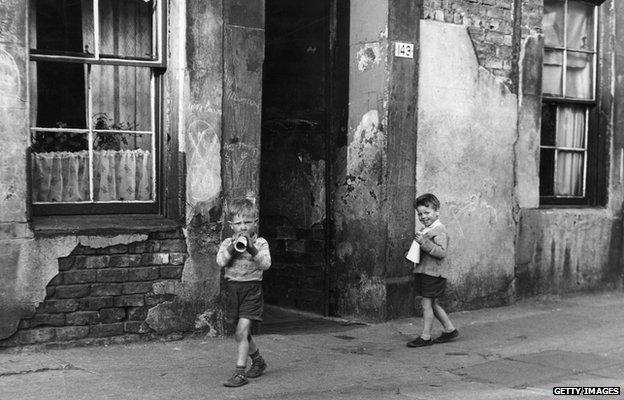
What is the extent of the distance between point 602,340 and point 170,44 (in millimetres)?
4634

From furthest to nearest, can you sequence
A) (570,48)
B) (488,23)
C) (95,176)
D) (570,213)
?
(570,48)
(570,213)
(488,23)
(95,176)

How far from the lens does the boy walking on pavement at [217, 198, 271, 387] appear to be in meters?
6.27

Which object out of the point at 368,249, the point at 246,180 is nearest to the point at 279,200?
the point at 368,249

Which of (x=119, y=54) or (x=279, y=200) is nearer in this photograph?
(x=119, y=54)

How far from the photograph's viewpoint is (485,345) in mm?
7855

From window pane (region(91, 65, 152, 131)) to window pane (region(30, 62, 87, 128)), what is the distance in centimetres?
12

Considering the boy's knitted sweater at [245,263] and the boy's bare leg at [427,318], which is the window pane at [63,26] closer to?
the boy's knitted sweater at [245,263]

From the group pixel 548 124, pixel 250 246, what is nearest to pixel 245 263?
pixel 250 246

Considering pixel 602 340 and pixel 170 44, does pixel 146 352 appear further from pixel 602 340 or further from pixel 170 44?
pixel 602 340

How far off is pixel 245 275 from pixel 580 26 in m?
6.46

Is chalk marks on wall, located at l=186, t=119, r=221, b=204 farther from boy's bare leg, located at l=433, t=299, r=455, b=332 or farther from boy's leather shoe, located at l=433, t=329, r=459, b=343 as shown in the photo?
boy's leather shoe, located at l=433, t=329, r=459, b=343

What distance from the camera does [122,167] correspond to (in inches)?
300

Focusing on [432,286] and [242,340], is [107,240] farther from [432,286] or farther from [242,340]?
[432,286]

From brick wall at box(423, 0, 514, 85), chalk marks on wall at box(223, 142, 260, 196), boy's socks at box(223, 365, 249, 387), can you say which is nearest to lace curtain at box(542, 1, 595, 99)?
brick wall at box(423, 0, 514, 85)
